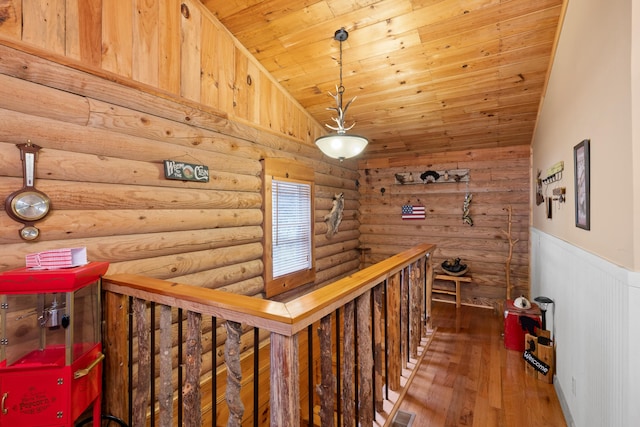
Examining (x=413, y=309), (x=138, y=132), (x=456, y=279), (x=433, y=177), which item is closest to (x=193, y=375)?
(x=138, y=132)

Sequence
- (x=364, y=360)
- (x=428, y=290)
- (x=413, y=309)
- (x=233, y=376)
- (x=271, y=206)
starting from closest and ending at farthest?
(x=233, y=376) < (x=364, y=360) < (x=413, y=309) < (x=428, y=290) < (x=271, y=206)

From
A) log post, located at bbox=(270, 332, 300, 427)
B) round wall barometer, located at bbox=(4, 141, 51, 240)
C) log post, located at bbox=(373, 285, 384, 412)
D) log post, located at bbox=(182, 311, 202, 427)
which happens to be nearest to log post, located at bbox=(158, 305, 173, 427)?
log post, located at bbox=(182, 311, 202, 427)

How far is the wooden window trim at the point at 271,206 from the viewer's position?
3.61 m

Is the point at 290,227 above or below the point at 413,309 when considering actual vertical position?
above

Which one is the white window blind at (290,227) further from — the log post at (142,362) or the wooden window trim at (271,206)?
the log post at (142,362)

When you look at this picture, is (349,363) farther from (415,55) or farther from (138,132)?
(415,55)

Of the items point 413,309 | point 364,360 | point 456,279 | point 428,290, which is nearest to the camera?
point 364,360

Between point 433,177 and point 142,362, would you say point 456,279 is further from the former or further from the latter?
point 142,362

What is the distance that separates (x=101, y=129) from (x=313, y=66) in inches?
93.0

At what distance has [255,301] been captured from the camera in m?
1.30

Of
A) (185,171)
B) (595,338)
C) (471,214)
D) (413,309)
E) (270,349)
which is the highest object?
(185,171)

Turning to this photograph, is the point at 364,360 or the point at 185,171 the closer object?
the point at 364,360

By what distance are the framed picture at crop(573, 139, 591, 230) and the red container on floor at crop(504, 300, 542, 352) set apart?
1.78 meters

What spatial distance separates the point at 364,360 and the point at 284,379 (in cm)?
87
